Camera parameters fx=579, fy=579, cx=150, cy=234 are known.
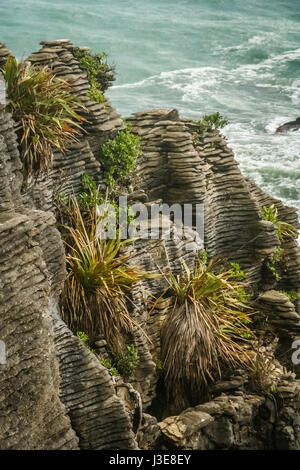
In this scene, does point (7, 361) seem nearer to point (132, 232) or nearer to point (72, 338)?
point (72, 338)

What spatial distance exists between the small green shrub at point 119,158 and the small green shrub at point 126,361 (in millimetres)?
2715

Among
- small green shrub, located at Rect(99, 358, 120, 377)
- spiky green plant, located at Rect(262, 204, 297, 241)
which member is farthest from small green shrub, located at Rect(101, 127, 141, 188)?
spiky green plant, located at Rect(262, 204, 297, 241)

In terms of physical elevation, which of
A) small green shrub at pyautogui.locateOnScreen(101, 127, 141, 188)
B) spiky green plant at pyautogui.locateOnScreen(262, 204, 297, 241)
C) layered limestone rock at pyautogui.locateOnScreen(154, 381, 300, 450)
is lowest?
layered limestone rock at pyautogui.locateOnScreen(154, 381, 300, 450)

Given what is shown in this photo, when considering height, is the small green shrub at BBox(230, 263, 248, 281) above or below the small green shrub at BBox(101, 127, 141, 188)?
below

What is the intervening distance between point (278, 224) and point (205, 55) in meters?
24.4

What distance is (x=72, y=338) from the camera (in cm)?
696

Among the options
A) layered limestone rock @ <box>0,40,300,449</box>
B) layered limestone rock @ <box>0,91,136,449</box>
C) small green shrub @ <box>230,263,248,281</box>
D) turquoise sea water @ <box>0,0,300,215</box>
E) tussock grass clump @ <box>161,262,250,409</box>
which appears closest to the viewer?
layered limestone rock @ <box>0,91,136,449</box>

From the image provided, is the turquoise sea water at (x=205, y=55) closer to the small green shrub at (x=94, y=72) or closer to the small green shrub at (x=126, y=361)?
the small green shrub at (x=94, y=72)

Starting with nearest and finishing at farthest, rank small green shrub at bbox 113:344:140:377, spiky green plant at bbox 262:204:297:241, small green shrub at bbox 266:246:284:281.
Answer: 1. small green shrub at bbox 113:344:140:377
2. small green shrub at bbox 266:246:284:281
3. spiky green plant at bbox 262:204:297:241

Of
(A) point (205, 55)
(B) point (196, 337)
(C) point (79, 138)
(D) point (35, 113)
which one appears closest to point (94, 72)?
(C) point (79, 138)

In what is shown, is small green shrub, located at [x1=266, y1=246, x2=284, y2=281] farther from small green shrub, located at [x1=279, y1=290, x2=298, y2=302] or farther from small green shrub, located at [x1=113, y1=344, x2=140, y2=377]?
small green shrub, located at [x1=113, y1=344, x2=140, y2=377]

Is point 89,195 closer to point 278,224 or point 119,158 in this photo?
point 119,158

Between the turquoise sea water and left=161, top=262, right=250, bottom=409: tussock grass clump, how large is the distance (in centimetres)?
1001

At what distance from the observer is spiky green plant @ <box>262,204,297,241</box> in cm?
1222
